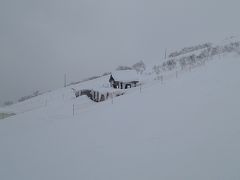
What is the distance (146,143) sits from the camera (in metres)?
12.4

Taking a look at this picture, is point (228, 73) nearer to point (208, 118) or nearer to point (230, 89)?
point (230, 89)

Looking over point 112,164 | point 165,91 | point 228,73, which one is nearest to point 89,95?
point 165,91

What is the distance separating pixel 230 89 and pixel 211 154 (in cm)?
882

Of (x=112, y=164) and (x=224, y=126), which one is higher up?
(x=224, y=126)

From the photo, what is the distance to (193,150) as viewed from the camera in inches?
404

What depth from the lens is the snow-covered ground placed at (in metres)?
9.61

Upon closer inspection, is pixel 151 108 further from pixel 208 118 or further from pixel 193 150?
pixel 193 150

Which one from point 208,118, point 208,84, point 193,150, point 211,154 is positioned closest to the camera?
point 211,154

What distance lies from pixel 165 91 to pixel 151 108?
174 inches

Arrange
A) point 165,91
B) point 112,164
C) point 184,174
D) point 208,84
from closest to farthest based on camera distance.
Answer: point 184,174 < point 112,164 < point 208,84 < point 165,91

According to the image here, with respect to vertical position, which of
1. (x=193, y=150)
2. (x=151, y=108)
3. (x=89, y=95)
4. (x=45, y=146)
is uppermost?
(x=193, y=150)

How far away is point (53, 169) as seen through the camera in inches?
462

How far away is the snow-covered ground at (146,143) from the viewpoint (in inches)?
378

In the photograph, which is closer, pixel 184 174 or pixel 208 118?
pixel 184 174
